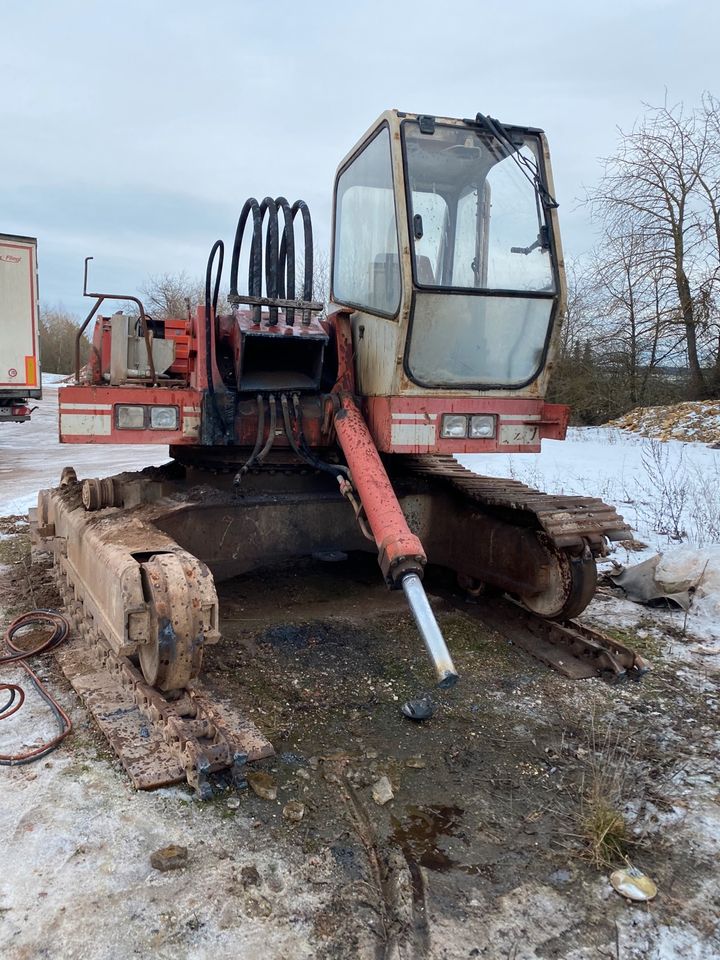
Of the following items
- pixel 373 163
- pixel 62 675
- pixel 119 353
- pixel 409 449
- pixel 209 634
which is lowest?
pixel 62 675

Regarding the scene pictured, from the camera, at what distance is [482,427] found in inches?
176

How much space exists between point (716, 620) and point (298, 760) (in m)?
3.24

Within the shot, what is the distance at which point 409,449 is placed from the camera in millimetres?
4398

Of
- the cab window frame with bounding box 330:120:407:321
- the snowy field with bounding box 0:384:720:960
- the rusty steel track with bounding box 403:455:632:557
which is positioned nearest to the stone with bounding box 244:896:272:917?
the snowy field with bounding box 0:384:720:960

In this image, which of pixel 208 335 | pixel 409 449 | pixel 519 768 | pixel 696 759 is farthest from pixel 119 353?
pixel 696 759

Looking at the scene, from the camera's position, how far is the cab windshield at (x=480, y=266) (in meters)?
4.27

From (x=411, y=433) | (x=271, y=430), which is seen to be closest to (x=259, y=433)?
(x=271, y=430)

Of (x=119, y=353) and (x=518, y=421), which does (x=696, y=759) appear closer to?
(x=518, y=421)

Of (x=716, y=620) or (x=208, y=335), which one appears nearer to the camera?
(x=208, y=335)

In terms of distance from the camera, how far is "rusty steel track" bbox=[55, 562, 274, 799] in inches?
120

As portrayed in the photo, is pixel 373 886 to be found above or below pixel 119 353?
below

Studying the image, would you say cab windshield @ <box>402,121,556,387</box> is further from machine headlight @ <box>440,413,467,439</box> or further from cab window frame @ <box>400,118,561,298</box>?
machine headlight @ <box>440,413,467,439</box>

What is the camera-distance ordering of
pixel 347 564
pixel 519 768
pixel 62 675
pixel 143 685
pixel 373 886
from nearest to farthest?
pixel 373 886 < pixel 519 768 < pixel 143 685 < pixel 62 675 < pixel 347 564

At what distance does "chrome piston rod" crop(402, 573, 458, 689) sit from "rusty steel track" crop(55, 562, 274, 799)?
798 millimetres
